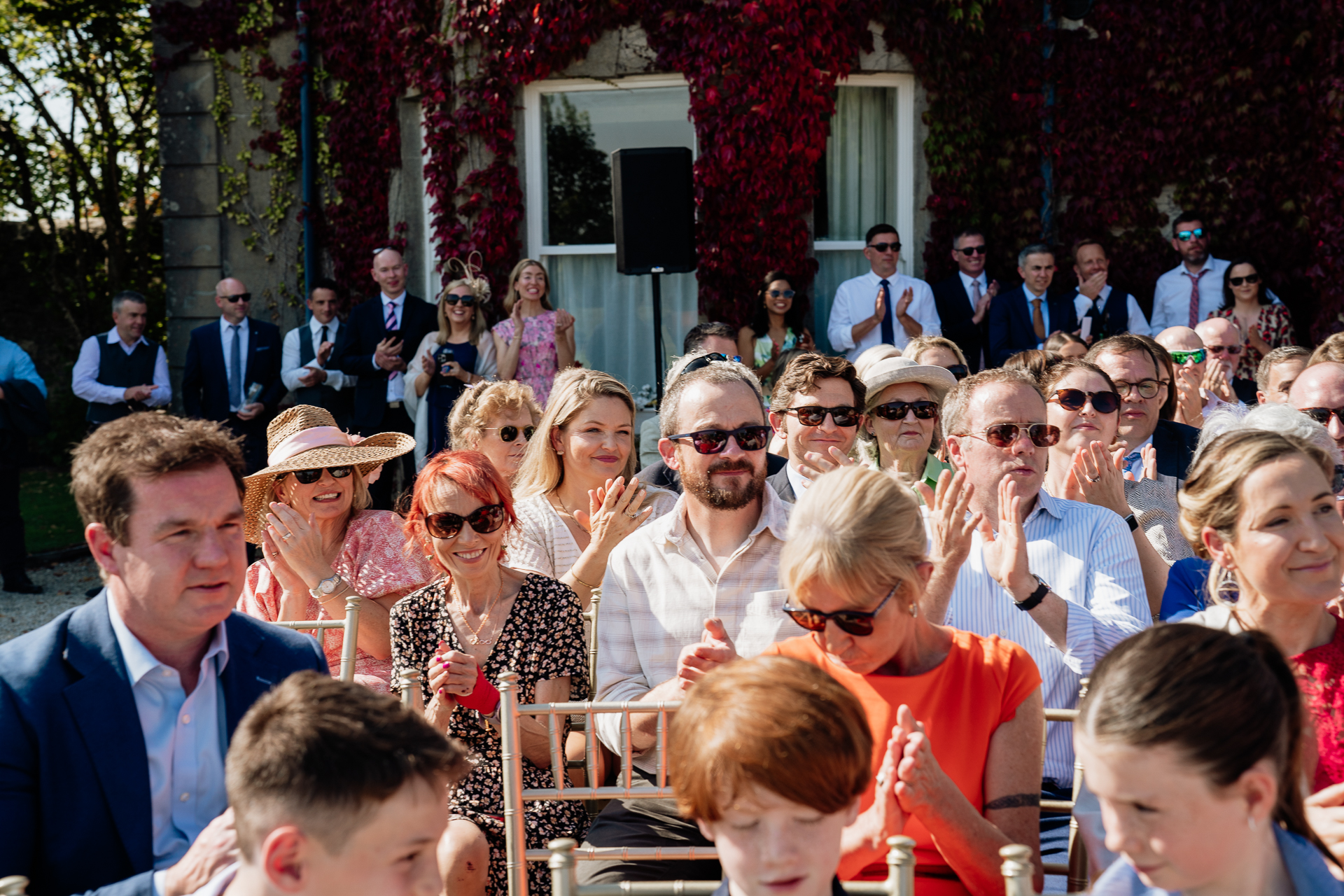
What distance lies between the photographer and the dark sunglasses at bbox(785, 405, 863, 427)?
4.29 meters

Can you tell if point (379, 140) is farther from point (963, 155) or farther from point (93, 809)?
point (93, 809)

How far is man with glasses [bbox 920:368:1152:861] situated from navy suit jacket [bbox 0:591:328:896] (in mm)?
1794

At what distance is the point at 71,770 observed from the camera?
215 centimetres

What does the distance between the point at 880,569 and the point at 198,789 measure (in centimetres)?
140

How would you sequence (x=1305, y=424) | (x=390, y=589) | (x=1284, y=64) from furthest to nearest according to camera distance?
1. (x=1284, y=64)
2. (x=390, y=589)
3. (x=1305, y=424)

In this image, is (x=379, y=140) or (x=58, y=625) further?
(x=379, y=140)

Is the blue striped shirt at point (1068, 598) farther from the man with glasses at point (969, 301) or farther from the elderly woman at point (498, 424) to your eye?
the man with glasses at point (969, 301)

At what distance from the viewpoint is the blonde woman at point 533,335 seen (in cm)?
834

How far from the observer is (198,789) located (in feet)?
→ 7.39

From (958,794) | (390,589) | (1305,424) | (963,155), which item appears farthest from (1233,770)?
(963,155)

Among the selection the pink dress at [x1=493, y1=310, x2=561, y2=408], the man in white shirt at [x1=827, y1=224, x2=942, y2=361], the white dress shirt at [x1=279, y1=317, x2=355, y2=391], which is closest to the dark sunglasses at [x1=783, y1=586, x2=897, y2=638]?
the man in white shirt at [x1=827, y1=224, x2=942, y2=361]

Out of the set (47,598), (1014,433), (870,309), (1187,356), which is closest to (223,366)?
(47,598)

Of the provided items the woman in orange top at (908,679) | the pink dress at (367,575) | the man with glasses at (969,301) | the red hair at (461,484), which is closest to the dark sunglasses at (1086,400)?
the woman in orange top at (908,679)

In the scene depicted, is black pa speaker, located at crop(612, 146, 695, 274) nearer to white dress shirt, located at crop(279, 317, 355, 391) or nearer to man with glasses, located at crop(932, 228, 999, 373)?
man with glasses, located at crop(932, 228, 999, 373)
